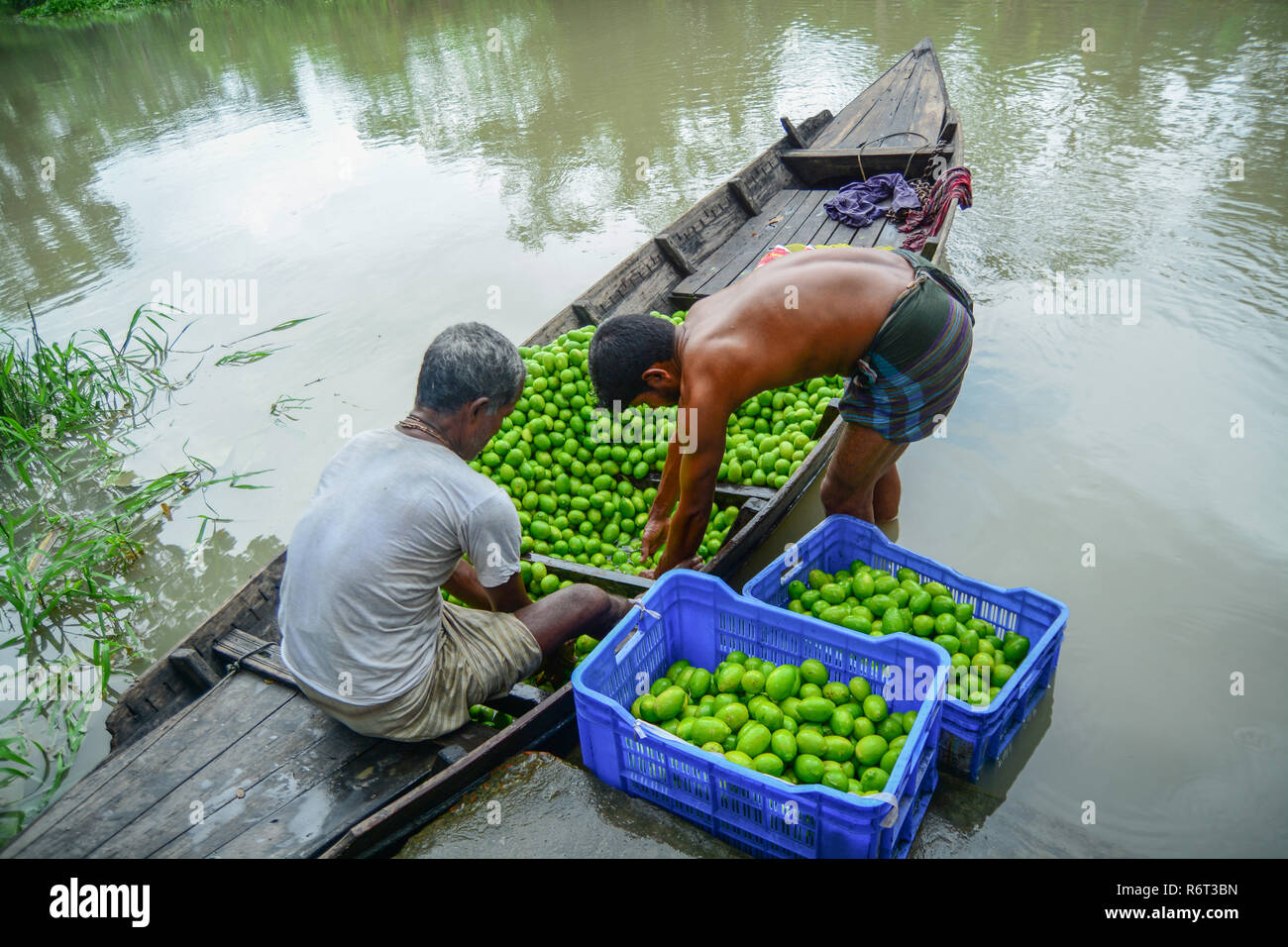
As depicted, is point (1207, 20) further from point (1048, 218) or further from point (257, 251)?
point (257, 251)

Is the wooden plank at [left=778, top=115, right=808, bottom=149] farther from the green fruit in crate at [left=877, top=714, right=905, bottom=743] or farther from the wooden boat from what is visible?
the green fruit in crate at [left=877, top=714, right=905, bottom=743]

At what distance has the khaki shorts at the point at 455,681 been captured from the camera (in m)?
2.70

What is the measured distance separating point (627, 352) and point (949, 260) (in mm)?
5825

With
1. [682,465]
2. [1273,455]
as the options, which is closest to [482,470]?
[682,465]

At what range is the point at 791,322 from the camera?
3131 mm

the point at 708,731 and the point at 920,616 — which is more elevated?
the point at 708,731

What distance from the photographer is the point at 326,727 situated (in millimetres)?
2945

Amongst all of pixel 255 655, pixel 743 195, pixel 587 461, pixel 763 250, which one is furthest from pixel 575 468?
pixel 743 195

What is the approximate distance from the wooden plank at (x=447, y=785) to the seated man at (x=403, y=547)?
275 millimetres

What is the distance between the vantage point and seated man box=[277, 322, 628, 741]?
2463 mm

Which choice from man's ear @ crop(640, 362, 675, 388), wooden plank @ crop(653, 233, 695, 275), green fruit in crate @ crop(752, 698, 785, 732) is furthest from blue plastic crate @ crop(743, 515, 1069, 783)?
wooden plank @ crop(653, 233, 695, 275)

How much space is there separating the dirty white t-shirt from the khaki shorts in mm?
91

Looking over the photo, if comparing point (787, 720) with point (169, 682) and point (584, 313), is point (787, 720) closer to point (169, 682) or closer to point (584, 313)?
point (169, 682)
